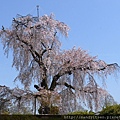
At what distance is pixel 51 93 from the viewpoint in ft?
58.0

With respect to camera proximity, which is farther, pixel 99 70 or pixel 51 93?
pixel 99 70

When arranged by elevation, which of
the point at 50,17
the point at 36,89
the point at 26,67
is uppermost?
the point at 50,17

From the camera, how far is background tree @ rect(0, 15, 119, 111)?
18.2m

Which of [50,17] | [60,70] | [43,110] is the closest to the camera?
[43,110]

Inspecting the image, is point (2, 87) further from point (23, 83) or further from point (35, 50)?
point (35, 50)

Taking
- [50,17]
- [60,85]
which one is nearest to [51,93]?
[60,85]

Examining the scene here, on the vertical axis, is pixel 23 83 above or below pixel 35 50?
below

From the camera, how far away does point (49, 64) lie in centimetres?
1809

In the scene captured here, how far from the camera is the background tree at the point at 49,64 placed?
715 inches

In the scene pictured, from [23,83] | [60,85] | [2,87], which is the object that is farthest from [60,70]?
[2,87]

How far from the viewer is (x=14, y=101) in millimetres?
18016

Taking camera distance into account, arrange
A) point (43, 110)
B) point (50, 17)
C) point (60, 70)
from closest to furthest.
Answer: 1. point (43, 110)
2. point (60, 70)
3. point (50, 17)

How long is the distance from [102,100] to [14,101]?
4997 mm

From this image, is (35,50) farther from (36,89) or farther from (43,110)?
(43,110)
